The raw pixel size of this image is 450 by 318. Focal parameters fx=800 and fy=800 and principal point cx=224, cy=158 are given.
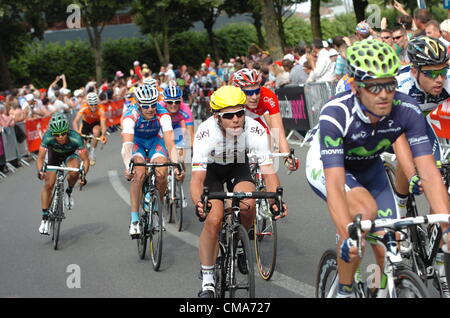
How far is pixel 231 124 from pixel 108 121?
26750 mm

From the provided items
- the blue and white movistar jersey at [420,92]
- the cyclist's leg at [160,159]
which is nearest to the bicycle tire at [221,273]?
the blue and white movistar jersey at [420,92]

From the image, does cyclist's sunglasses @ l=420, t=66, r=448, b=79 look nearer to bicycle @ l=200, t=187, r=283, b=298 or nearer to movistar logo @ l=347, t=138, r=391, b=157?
movistar logo @ l=347, t=138, r=391, b=157

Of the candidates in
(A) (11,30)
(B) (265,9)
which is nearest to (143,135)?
(B) (265,9)

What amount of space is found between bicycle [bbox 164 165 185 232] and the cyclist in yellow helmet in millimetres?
3510

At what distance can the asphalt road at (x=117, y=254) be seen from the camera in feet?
25.1

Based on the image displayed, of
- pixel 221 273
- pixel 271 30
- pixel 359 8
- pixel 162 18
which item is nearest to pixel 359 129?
pixel 221 273

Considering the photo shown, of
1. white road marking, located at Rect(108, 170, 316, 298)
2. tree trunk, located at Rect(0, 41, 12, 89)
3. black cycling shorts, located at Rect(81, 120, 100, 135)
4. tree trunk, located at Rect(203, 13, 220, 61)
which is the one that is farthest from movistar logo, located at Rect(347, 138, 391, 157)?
tree trunk, located at Rect(203, 13, 220, 61)

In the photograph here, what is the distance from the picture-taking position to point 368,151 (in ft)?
17.3

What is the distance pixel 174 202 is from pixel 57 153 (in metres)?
1.91

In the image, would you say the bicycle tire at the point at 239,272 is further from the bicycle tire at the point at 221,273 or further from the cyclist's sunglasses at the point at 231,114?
the cyclist's sunglasses at the point at 231,114

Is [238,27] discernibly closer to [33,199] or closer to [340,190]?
[33,199]

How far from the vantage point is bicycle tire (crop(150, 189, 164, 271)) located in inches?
336

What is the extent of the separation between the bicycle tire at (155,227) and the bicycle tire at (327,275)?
3361 millimetres

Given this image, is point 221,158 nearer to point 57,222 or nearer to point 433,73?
point 433,73
